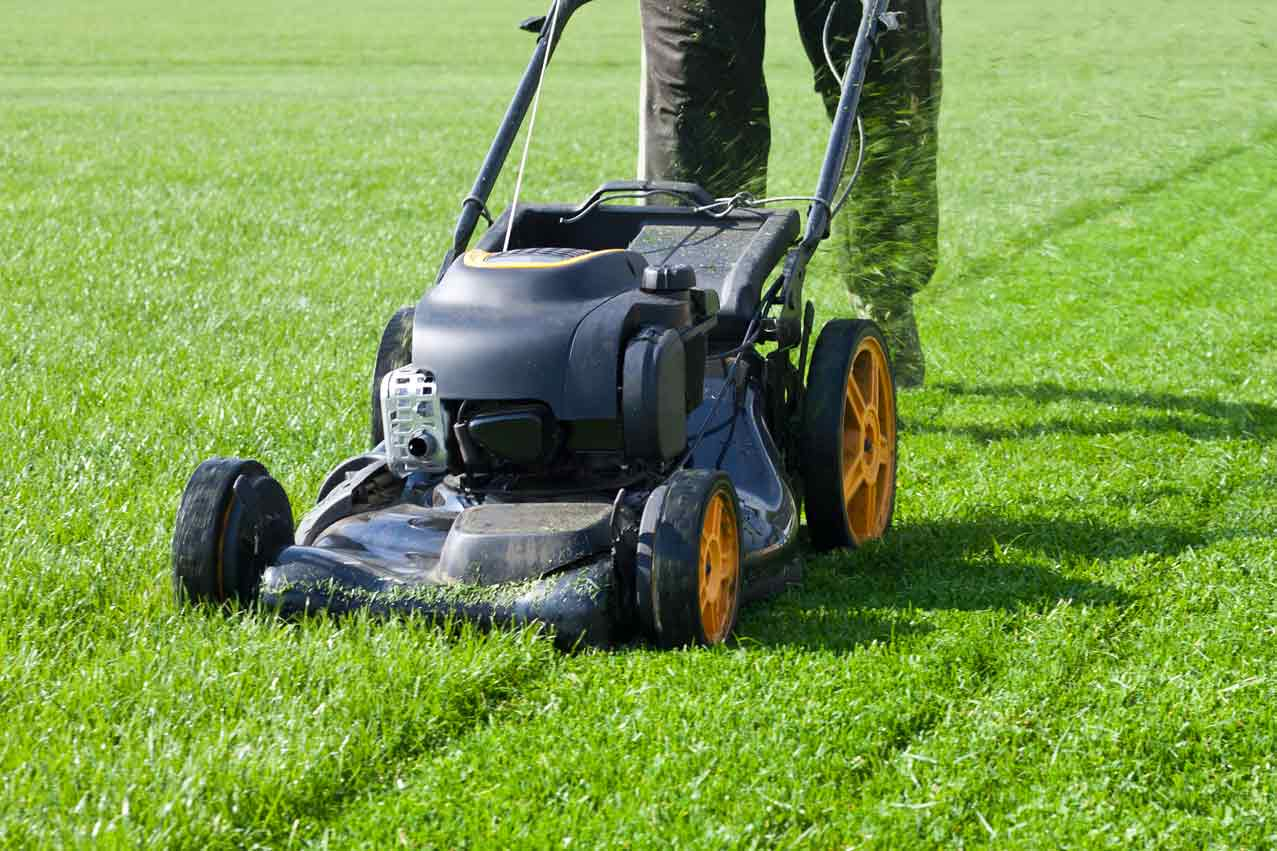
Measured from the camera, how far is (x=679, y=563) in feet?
10.0

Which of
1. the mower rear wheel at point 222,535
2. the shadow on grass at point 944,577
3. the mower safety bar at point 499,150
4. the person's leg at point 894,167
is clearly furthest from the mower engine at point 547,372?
the person's leg at point 894,167

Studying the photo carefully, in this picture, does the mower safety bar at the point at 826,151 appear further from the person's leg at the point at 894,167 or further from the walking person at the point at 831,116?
the person's leg at the point at 894,167

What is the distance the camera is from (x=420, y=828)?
98.8 inches

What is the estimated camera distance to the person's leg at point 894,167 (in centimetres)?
505

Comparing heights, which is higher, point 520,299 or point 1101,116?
point 520,299

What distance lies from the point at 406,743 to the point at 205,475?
29.3 inches

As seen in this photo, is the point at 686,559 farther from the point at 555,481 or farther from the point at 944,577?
the point at 944,577

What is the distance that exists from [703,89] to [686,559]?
2.00m

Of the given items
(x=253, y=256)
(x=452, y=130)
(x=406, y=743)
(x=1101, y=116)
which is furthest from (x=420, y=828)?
(x=1101, y=116)

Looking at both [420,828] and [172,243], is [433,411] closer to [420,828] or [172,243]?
[420,828]

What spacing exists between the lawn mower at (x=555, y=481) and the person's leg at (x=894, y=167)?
4.97 ft

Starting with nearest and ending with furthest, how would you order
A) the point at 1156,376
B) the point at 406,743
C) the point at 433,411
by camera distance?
the point at 406,743 < the point at 433,411 < the point at 1156,376

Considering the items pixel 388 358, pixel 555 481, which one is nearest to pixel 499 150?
pixel 388 358

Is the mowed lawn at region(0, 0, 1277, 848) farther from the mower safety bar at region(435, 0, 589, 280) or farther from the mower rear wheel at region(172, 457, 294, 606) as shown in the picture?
the mower safety bar at region(435, 0, 589, 280)
